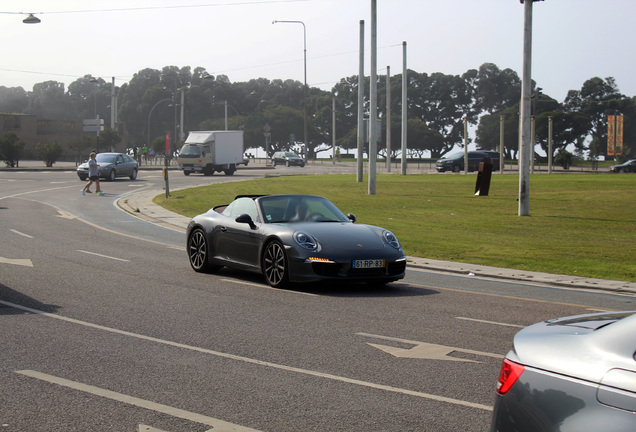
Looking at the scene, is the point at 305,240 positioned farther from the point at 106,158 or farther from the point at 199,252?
the point at 106,158

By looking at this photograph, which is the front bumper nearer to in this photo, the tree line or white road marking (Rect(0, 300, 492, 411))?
white road marking (Rect(0, 300, 492, 411))

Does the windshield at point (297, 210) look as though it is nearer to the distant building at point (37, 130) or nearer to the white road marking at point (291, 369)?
the white road marking at point (291, 369)

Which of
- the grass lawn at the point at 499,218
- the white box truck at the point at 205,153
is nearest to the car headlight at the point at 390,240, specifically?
the grass lawn at the point at 499,218

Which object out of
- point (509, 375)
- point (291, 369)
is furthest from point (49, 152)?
point (509, 375)

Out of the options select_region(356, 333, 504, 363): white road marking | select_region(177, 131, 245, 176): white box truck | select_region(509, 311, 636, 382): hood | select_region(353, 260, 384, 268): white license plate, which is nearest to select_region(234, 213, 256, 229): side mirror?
select_region(353, 260, 384, 268): white license plate

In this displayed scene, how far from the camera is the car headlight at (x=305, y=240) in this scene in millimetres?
11008

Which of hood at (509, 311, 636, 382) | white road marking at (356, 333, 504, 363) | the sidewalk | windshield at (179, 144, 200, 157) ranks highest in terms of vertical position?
windshield at (179, 144, 200, 157)

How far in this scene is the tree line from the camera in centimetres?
10639

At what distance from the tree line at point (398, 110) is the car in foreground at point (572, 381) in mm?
89661

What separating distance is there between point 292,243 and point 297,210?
135cm

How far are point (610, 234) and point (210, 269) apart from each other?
35.6ft

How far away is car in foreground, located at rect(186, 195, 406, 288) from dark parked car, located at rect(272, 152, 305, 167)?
71.7 meters

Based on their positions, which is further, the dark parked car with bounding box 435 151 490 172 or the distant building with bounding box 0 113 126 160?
the distant building with bounding box 0 113 126 160

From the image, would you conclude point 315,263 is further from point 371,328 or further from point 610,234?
point 610,234
